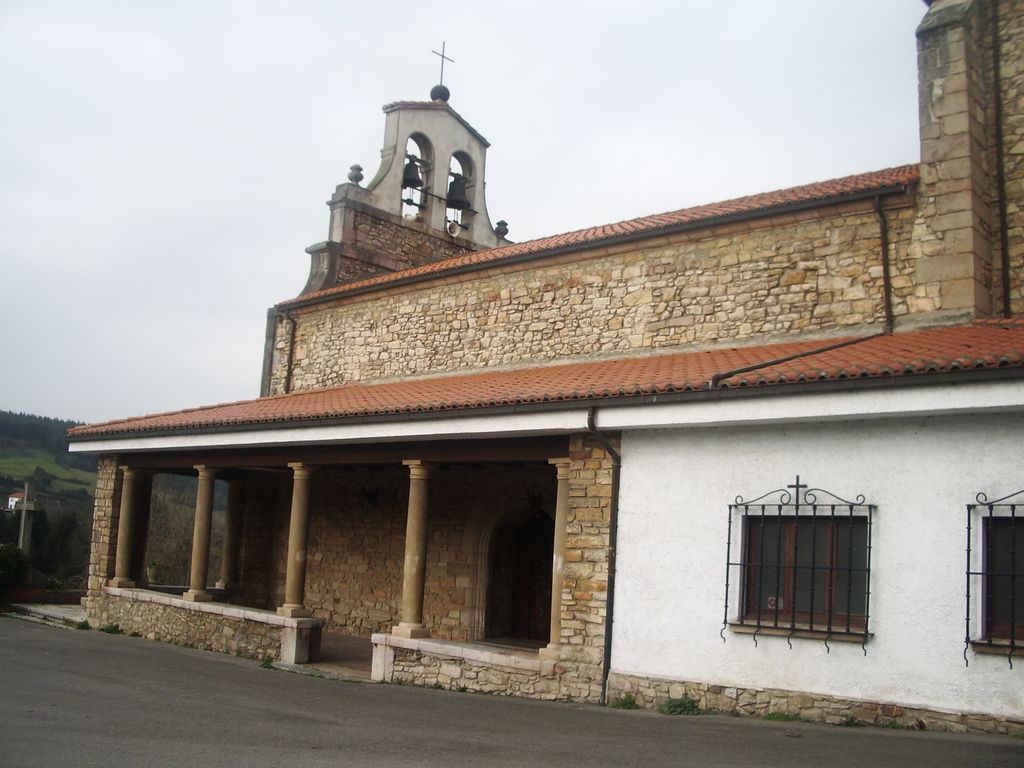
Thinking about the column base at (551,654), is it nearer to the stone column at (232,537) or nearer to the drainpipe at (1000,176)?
the drainpipe at (1000,176)

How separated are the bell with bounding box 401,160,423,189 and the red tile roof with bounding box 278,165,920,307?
352 centimetres

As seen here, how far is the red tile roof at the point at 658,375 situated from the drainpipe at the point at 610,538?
15.5 inches

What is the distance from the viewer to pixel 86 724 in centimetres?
719

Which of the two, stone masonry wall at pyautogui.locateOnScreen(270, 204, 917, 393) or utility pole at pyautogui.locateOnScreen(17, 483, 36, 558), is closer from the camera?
stone masonry wall at pyautogui.locateOnScreen(270, 204, 917, 393)

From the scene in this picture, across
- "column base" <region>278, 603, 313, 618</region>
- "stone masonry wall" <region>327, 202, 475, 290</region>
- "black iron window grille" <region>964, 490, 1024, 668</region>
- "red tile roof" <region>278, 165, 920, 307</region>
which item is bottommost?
"column base" <region>278, 603, 313, 618</region>

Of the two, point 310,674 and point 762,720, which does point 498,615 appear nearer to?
point 310,674

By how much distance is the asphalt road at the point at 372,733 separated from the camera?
239 inches

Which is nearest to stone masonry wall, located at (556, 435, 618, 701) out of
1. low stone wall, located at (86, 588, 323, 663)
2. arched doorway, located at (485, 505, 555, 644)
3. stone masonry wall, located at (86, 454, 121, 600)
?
arched doorway, located at (485, 505, 555, 644)

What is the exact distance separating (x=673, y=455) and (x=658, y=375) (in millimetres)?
1065

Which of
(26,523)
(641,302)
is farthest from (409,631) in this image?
(26,523)

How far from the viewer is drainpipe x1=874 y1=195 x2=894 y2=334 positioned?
10.5 m

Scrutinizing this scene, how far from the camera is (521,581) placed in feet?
44.7

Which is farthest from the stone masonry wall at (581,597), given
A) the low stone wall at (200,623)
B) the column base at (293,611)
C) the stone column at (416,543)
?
the low stone wall at (200,623)

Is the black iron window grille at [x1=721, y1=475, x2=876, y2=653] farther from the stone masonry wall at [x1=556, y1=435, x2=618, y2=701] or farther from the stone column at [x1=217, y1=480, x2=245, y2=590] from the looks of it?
the stone column at [x1=217, y1=480, x2=245, y2=590]
